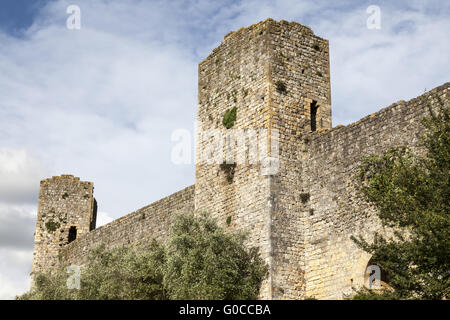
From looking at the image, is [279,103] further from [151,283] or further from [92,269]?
[92,269]

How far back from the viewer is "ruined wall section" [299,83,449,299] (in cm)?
1847

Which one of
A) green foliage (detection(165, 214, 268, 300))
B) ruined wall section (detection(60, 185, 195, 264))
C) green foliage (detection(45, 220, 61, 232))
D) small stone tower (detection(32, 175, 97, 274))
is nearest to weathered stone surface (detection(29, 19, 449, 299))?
green foliage (detection(165, 214, 268, 300))

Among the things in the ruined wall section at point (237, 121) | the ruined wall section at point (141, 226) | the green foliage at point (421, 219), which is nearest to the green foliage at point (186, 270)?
the ruined wall section at point (237, 121)

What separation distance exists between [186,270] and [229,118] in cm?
556

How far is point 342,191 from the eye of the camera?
1984cm

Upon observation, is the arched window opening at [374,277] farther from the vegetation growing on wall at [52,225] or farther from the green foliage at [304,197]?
the vegetation growing on wall at [52,225]

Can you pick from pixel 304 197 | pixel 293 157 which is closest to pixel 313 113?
pixel 293 157

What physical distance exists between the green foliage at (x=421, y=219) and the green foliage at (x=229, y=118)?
24.0ft

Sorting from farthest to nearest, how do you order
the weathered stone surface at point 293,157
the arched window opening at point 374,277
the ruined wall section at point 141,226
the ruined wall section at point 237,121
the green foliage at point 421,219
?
the ruined wall section at point 141,226, the ruined wall section at point 237,121, the weathered stone surface at point 293,157, the arched window opening at point 374,277, the green foliage at point 421,219

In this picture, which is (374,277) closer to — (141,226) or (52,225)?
(141,226)

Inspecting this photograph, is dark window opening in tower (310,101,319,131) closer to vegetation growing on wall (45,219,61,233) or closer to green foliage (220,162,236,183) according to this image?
green foliage (220,162,236,183)

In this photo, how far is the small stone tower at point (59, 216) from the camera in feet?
119

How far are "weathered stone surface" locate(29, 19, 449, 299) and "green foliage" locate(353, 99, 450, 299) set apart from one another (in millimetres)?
2562
